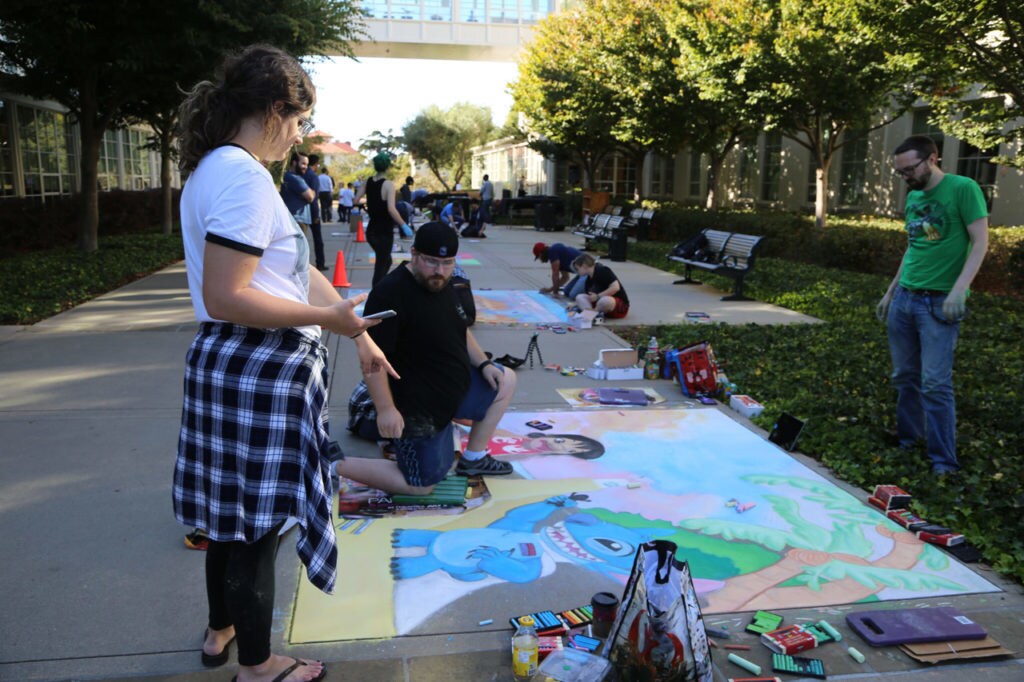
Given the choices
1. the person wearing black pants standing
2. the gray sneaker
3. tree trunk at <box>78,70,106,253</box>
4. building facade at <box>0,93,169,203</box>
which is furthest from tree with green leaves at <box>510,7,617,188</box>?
the gray sneaker

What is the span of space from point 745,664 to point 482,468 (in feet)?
6.63

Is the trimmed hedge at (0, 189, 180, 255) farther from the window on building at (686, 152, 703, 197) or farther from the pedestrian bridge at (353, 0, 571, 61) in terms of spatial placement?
the window on building at (686, 152, 703, 197)

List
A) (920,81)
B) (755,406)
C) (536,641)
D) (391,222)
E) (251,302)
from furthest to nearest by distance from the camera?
(920,81) < (391,222) < (755,406) < (536,641) < (251,302)

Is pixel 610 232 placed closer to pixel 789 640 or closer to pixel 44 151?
pixel 789 640

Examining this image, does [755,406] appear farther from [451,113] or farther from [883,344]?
[451,113]

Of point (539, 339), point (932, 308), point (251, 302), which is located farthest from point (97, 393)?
point (932, 308)

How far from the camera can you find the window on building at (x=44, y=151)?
2086 cm

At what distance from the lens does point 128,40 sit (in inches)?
513

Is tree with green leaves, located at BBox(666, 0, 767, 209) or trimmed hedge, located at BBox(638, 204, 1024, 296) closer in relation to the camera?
trimmed hedge, located at BBox(638, 204, 1024, 296)

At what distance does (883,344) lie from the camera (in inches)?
299

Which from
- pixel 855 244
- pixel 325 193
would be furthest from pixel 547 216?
pixel 855 244

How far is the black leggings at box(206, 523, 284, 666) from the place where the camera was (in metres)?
2.30

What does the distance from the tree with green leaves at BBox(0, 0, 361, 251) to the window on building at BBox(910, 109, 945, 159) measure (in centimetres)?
1258

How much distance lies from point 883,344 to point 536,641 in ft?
19.9
